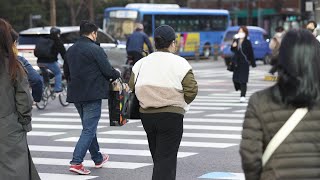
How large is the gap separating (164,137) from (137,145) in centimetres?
432

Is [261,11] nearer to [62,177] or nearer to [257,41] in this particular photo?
[257,41]

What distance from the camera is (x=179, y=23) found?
40.2m

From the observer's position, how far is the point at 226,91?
802 inches

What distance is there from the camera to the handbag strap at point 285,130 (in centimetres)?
345

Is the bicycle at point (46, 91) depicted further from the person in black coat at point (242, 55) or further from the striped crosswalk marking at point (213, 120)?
the person in black coat at point (242, 55)

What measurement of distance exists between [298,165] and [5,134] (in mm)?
2498

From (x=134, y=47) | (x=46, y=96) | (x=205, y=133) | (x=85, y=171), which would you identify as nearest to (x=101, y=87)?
(x=85, y=171)

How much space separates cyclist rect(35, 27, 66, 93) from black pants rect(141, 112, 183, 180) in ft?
33.2

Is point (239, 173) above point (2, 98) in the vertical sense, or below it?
below

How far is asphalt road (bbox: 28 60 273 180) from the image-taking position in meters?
8.15

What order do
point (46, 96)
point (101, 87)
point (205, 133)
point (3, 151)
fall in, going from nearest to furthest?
point (3, 151), point (101, 87), point (205, 133), point (46, 96)

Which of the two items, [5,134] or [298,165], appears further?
[5,134]

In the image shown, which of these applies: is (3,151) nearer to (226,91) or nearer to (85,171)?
(85,171)

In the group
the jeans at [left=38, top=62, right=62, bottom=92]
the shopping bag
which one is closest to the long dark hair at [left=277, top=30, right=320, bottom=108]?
the shopping bag
